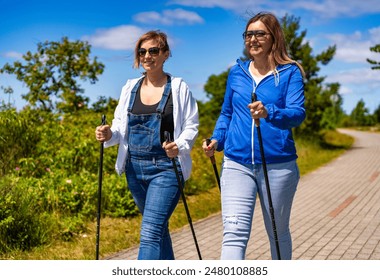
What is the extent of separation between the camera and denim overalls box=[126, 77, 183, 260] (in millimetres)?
4098

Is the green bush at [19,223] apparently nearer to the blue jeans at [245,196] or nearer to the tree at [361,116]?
the blue jeans at [245,196]

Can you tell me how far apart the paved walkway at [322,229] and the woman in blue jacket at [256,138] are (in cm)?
244

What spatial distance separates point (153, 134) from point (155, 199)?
44cm

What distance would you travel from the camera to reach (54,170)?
355 inches

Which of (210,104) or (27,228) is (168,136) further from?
(210,104)

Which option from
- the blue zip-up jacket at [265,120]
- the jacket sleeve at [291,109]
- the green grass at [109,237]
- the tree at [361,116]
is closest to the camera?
the jacket sleeve at [291,109]

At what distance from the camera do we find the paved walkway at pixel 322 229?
6449 mm

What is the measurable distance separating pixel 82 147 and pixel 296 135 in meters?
20.0

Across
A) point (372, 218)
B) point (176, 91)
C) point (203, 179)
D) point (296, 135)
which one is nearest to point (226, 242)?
point (176, 91)

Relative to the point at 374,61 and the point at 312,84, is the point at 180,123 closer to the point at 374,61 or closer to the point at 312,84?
the point at 374,61

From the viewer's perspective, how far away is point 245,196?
387cm

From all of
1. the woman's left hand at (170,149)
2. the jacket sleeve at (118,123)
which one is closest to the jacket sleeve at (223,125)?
the woman's left hand at (170,149)

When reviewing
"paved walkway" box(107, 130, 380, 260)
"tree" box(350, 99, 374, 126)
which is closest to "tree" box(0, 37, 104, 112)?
"paved walkway" box(107, 130, 380, 260)

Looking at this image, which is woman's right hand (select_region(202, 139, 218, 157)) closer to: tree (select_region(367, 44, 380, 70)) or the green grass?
the green grass
